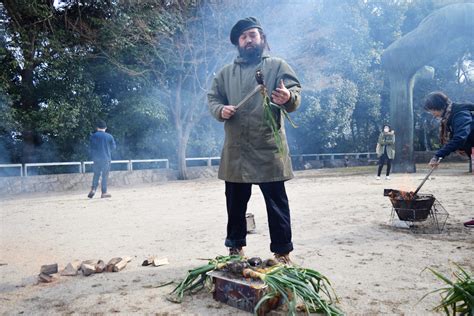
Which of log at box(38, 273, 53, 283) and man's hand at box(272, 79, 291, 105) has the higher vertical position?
man's hand at box(272, 79, 291, 105)

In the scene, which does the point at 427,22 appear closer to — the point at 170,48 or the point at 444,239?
the point at 170,48

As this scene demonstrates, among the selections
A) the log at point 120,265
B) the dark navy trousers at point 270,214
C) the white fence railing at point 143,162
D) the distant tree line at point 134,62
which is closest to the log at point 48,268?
the log at point 120,265

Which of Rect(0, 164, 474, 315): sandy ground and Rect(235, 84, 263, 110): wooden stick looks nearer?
Rect(0, 164, 474, 315): sandy ground

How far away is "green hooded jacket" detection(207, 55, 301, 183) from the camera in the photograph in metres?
2.90

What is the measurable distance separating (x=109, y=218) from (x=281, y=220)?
3.99m

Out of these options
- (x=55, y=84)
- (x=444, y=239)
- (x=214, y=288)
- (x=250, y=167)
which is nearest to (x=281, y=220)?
(x=250, y=167)

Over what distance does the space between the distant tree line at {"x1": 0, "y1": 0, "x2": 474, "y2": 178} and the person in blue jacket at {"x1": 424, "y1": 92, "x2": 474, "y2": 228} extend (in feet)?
32.9

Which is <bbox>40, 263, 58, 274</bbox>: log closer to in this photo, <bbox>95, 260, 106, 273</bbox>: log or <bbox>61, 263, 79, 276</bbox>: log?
<bbox>61, 263, 79, 276</bbox>: log

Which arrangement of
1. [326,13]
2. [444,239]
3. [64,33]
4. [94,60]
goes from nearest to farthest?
[444,239], [64,33], [94,60], [326,13]

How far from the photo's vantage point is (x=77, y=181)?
12391 millimetres

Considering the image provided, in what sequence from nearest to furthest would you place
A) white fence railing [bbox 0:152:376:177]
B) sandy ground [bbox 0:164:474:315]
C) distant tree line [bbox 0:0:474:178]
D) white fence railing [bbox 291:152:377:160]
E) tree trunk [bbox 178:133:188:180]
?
sandy ground [bbox 0:164:474:315] < white fence railing [bbox 0:152:376:177] < distant tree line [bbox 0:0:474:178] < tree trunk [bbox 178:133:188:180] < white fence railing [bbox 291:152:377:160]

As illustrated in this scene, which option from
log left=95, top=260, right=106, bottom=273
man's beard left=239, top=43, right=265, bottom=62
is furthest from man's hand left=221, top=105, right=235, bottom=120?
log left=95, top=260, right=106, bottom=273

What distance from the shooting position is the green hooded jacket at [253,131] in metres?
2.90

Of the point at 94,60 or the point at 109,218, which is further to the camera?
the point at 94,60
